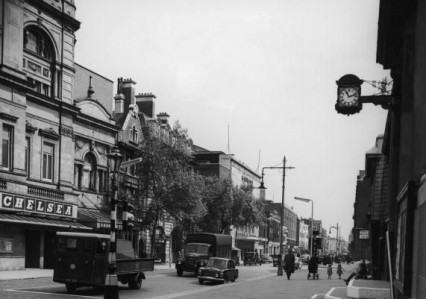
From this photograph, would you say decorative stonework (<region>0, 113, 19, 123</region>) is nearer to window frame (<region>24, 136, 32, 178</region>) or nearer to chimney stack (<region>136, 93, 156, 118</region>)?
window frame (<region>24, 136, 32, 178</region>)

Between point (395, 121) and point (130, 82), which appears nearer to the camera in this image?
point (395, 121)

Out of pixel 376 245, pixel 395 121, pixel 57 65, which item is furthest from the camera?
pixel 57 65

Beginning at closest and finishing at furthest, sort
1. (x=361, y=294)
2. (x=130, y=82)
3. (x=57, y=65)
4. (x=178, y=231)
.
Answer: (x=361, y=294)
(x=57, y=65)
(x=130, y=82)
(x=178, y=231)

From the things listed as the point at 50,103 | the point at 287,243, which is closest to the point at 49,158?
the point at 50,103

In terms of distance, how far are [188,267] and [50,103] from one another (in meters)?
14.3

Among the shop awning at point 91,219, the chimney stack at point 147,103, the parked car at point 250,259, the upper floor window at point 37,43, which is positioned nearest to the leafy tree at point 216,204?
the parked car at point 250,259

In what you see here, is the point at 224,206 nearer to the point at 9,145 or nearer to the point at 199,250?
the point at 199,250

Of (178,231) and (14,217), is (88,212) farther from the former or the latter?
(178,231)

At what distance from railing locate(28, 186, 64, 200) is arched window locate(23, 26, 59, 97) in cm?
647

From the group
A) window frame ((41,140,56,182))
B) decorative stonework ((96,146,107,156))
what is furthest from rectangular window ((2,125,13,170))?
decorative stonework ((96,146,107,156))

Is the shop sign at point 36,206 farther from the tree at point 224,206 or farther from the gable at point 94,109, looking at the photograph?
the tree at point 224,206

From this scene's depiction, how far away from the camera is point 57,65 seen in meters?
37.2

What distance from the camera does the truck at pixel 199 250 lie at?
114ft

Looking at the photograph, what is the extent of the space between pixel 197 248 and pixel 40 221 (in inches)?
410
